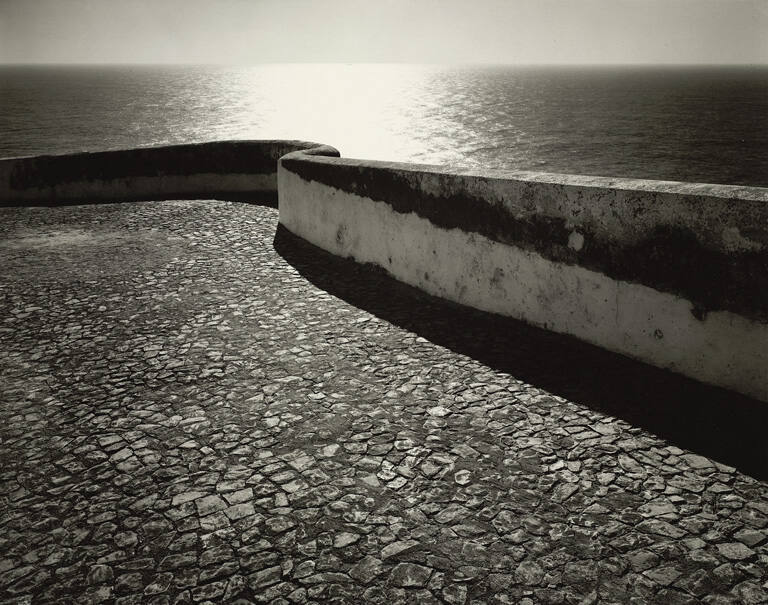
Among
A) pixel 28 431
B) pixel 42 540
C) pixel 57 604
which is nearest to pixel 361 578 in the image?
pixel 57 604

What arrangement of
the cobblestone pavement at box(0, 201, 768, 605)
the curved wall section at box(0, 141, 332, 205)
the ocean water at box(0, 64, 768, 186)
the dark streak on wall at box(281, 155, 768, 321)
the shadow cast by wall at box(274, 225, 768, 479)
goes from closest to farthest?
the cobblestone pavement at box(0, 201, 768, 605) < the shadow cast by wall at box(274, 225, 768, 479) < the dark streak on wall at box(281, 155, 768, 321) < the curved wall section at box(0, 141, 332, 205) < the ocean water at box(0, 64, 768, 186)

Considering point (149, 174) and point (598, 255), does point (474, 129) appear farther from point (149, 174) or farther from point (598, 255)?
point (598, 255)

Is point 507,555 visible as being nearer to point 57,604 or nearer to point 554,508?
point 554,508

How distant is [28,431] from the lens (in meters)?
4.16

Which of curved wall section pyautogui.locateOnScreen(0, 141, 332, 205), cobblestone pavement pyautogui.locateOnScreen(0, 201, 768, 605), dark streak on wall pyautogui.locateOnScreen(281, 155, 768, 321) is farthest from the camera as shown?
curved wall section pyautogui.locateOnScreen(0, 141, 332, 205)

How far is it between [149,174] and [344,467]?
986cm

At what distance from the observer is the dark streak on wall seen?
4098 mm

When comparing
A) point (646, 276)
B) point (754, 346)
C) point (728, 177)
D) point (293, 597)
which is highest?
point (646, 276)

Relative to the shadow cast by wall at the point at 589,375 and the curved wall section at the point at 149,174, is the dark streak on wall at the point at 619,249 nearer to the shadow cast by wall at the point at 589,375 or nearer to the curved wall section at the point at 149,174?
the shadow cast by wall at the point at 589,375

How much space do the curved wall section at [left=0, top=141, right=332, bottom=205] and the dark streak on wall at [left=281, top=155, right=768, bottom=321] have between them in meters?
5.58

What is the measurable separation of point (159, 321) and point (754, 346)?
5059mm

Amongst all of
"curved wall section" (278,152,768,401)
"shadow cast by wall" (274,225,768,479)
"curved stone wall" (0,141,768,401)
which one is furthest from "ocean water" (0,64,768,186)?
"shadow cast by wall" (274,225,768,479)

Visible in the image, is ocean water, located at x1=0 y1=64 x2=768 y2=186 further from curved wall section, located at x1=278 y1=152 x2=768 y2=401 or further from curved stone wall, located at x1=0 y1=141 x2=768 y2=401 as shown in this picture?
curved wall section, located at x1=278 y1=152 x2=768 y2=401

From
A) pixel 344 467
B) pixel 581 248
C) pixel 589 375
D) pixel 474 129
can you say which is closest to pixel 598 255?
pixel 581 248
